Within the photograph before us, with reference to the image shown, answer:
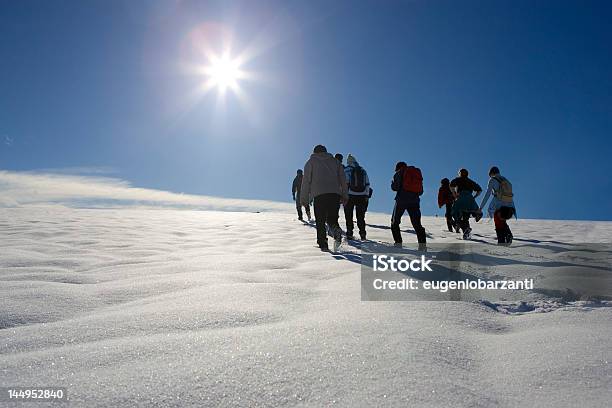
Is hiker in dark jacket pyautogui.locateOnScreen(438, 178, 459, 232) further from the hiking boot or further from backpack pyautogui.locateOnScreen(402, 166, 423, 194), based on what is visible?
backpack pyautogui.locateOnScreen(402, 166, 423, 194)

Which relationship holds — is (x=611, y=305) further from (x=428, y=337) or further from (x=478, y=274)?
(x=428, y=337)

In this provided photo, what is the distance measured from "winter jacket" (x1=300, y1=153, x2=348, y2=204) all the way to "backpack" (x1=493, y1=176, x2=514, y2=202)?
3.36 metres

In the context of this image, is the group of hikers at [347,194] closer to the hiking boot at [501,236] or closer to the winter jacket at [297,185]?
the hiking boot at [501,236]

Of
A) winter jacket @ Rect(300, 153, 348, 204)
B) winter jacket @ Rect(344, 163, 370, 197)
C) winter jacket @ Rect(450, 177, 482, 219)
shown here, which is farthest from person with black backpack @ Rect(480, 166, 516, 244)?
winter jacket @ Rect(300, 153, 348, 204)

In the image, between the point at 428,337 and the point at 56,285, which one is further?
the point at 56,285

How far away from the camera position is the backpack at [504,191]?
24.0ft

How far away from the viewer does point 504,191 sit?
7320 millimetres

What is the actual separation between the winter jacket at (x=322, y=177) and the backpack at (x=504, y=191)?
11.0ft

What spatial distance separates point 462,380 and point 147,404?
Answer: 1118 mm

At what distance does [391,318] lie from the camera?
81.2 inches

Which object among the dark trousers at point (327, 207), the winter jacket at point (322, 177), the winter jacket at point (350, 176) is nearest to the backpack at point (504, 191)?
the winter jacket at point (350, 176)

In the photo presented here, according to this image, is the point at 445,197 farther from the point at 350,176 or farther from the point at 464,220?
the point at 350,176

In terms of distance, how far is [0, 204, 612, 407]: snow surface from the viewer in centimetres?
124

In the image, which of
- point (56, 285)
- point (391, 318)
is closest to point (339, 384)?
point (391, 318)
